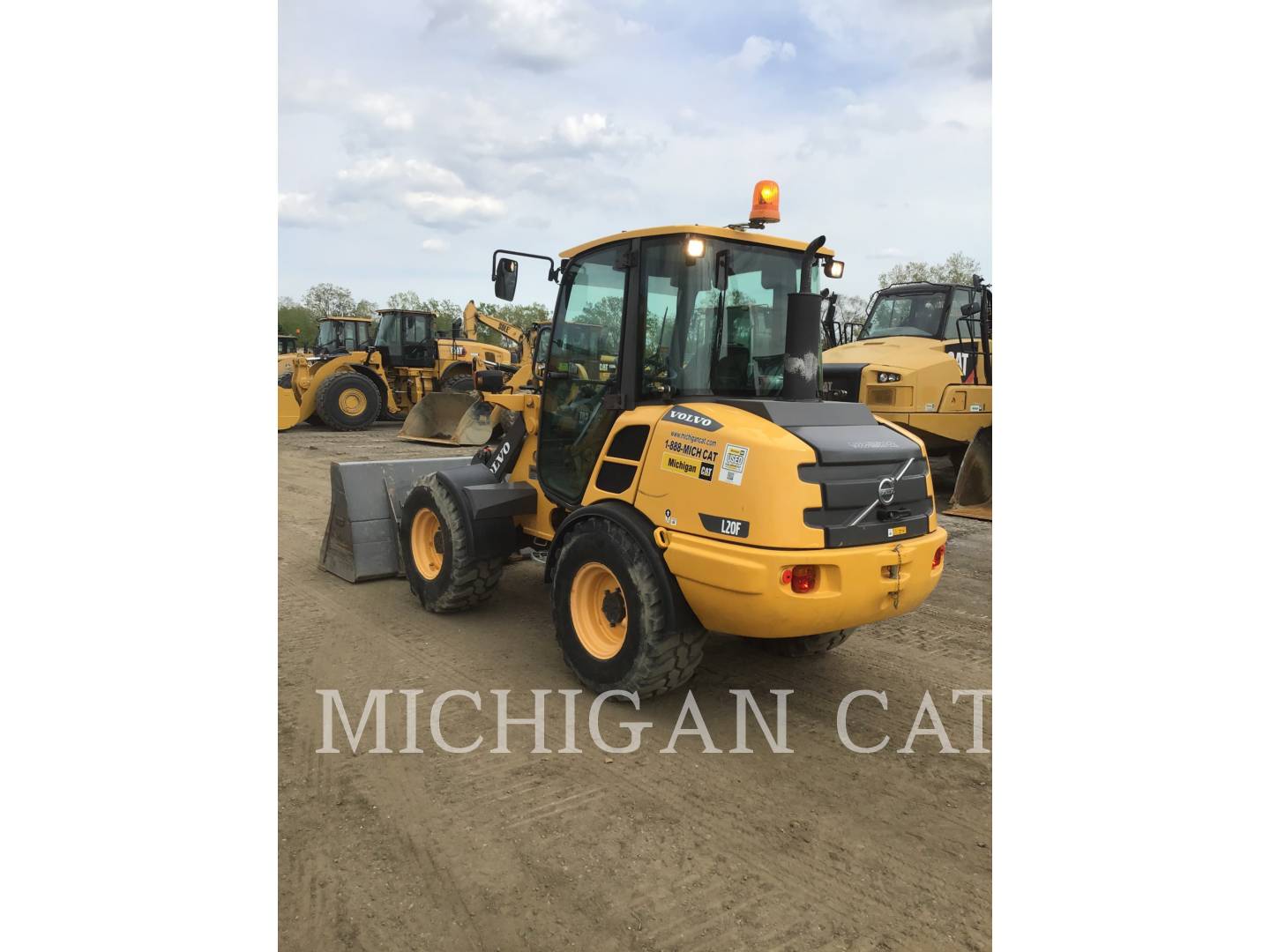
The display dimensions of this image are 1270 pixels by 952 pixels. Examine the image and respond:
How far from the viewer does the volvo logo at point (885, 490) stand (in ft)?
12.1

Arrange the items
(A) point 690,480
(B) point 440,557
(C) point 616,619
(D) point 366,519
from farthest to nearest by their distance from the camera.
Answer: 1. (D) point 366,519
2. (B) point 440,557
3. (C) point 616,619
4. (A) point 690,480

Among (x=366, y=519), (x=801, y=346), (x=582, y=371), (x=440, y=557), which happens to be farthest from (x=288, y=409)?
(x=801, y=346)

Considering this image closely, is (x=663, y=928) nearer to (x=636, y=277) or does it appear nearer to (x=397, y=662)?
(x=397, y=662)

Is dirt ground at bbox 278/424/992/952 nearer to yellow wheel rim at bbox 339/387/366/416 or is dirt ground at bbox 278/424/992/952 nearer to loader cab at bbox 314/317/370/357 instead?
yellow wheel rim at bbox 339/387/366/416

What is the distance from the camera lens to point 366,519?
6.07 meters

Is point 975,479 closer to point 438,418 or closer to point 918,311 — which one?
point 918,311

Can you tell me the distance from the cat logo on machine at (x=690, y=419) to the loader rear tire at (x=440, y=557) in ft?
5.76

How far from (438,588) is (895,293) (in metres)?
8.45

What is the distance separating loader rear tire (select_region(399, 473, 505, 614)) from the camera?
16.5 feet

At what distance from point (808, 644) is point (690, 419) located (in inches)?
64.7

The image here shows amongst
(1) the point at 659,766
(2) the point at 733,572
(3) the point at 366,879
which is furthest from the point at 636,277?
(3) the point at 366,879

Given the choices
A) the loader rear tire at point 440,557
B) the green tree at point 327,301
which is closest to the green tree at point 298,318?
the green tree at point 327,301

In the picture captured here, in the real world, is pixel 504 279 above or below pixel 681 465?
above

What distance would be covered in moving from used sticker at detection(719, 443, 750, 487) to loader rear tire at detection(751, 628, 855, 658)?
1446mm
